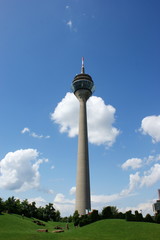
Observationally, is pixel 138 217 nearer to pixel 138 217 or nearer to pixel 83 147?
pixel 138 217

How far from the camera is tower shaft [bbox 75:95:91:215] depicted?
74938mm

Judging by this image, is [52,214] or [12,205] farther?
[52,214]

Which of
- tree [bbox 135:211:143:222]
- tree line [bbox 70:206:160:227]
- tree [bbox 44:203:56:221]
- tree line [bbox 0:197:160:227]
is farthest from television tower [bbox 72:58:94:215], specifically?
tree [bbox 135:211:143:222]

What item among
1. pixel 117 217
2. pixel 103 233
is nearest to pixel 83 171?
pixel 117 217

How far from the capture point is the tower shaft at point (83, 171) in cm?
7494

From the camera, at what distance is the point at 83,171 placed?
79688 mm

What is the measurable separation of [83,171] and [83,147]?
9.60m

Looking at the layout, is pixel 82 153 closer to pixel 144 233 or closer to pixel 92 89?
pixel 92 89

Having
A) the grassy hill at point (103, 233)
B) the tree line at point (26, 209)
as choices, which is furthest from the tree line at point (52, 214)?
the grassy hill at point (103, 233)

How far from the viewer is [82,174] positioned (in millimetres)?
79312

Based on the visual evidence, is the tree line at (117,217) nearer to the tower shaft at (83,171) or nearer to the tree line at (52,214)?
the tree line at (52,214)

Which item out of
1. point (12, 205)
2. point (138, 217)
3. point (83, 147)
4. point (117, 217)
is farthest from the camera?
point (83, 147)

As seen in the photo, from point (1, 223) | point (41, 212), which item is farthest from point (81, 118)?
point (1, 223)

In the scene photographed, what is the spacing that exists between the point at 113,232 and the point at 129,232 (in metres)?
2.65
